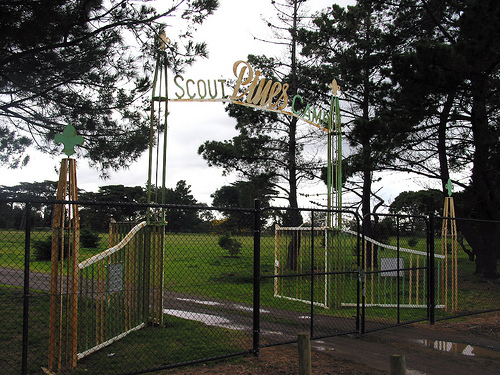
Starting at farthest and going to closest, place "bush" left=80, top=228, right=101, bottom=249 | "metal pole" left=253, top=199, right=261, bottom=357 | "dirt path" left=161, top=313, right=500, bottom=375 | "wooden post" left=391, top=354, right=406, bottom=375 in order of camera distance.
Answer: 1. "bush" left=80, top=228, right=101, bottom=249
2. "metal pole" left=253, top=199, right=261, bottom=357
3. "dirt path" left=161, top=313, right=500, bottom=375
4. "wooden post" left=391, top=354, right=406, bottom=375

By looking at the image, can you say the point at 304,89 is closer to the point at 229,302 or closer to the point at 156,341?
the point at 229,302

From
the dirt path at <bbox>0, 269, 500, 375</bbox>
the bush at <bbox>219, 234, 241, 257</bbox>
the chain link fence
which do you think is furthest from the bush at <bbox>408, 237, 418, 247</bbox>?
the bush at <bbox>219, 234, 241, 257</bbox>

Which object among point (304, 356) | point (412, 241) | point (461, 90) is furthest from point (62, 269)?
point (461, 90)

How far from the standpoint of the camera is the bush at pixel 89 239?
6383mm

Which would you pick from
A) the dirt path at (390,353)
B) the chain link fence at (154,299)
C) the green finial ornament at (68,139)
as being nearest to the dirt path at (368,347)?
the dirt path at (390,353)

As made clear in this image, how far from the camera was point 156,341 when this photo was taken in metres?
6.50

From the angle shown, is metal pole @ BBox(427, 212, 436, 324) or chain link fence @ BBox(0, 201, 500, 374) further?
metal pole @ BBox(427, 212, 436, 324)

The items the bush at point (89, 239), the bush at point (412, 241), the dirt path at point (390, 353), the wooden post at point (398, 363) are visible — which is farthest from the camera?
the bush at point (412, 241)

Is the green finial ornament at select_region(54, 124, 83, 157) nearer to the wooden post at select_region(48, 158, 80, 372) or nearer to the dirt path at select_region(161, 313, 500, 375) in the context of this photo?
the wooden post at select_region(48, 158, 80, 372)

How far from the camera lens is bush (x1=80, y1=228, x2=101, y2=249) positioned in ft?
20.9

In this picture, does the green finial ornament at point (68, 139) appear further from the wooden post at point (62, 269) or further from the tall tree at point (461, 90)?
the tall tree at point (461, 90)

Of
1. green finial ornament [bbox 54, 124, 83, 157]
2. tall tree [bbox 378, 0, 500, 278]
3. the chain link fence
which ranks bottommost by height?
the chain link fence

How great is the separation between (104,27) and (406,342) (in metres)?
8.21

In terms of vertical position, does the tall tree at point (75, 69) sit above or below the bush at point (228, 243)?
above
